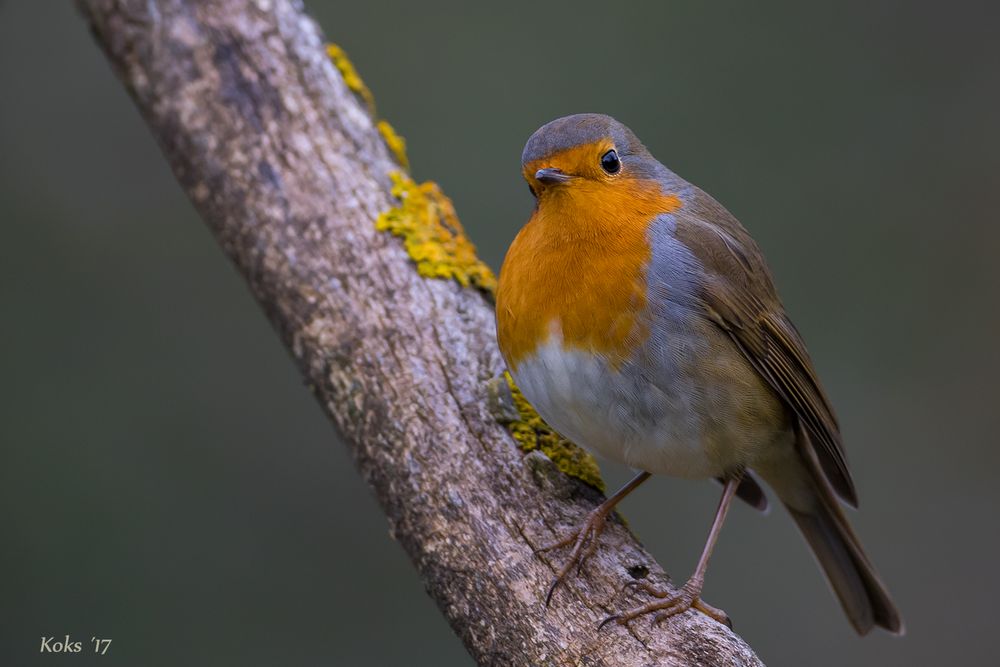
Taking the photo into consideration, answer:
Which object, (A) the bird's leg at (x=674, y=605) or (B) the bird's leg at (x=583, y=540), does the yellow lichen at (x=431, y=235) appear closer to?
(B) the bird's leg at (x=583, y=540)

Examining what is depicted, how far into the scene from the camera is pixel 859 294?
5.81 m

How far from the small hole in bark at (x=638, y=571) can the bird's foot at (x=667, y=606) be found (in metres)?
0.07

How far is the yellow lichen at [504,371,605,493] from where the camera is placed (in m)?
3.40

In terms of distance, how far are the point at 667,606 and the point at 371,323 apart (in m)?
1.37

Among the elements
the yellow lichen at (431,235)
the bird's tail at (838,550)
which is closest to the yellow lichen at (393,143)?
the yellow lichen at (431,235)

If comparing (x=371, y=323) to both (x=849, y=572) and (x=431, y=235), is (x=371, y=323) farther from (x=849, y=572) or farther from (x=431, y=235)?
(x=849, y=572)

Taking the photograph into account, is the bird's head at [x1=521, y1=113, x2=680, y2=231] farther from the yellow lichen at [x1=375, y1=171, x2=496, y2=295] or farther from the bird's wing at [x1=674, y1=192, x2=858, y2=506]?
the yellow lichen at [x1=375, y1=171, x2=496, y2=295]

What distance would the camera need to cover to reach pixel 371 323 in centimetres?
354

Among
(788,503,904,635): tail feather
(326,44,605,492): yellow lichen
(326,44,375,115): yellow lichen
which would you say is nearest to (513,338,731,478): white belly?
(326,44,605,492): yellow lichen

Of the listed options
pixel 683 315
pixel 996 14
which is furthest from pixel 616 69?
pixel 683 315

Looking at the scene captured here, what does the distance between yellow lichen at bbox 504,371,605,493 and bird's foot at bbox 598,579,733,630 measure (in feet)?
1.74

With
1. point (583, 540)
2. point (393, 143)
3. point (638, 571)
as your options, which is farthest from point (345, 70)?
point (638, 571)

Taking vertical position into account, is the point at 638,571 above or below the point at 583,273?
below

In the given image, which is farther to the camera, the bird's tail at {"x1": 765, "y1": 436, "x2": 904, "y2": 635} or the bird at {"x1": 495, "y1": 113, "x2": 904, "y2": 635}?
Answer: the bird's tail at {"x1": 765, "y1": 436, "x2": 904, "y2": 635}
